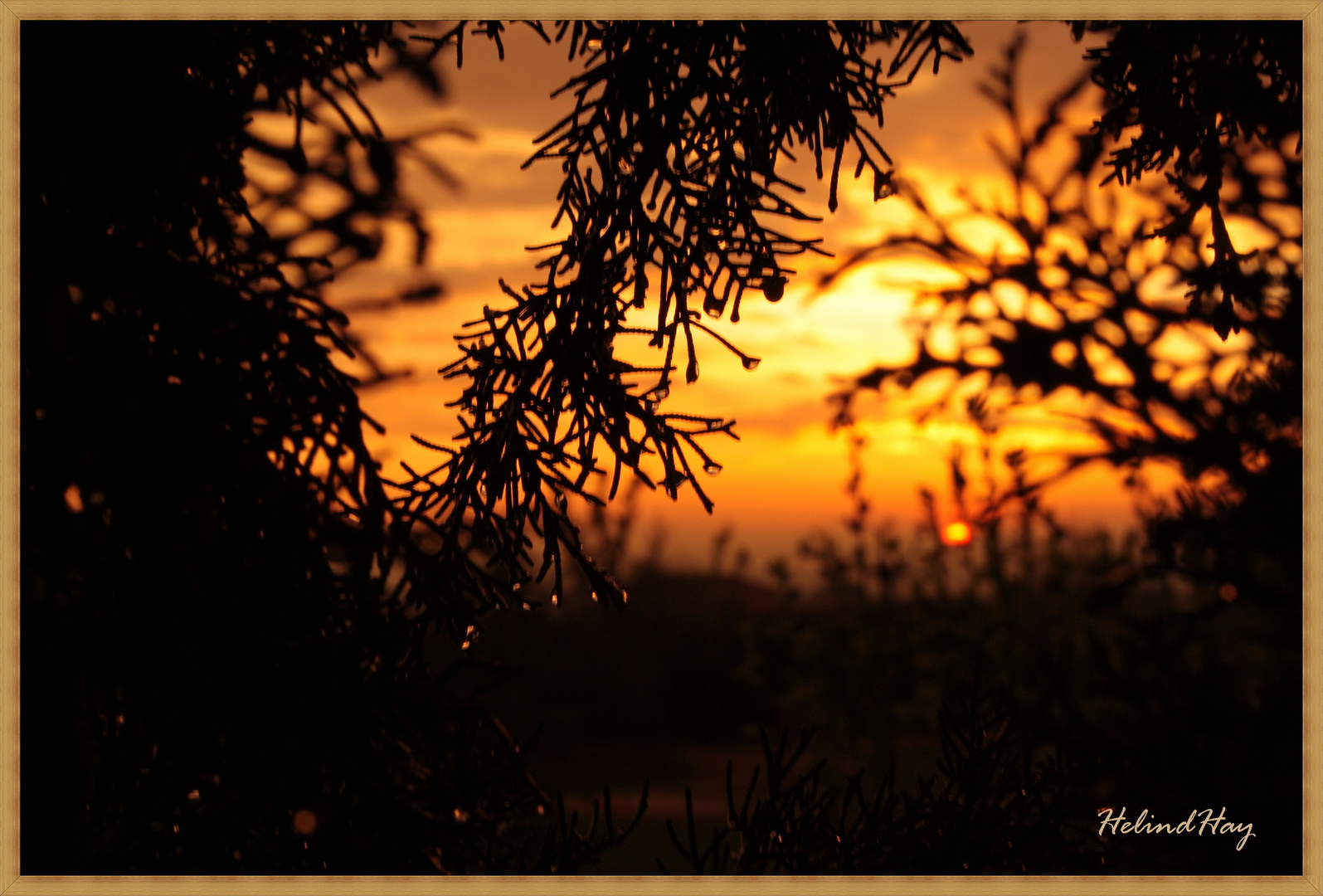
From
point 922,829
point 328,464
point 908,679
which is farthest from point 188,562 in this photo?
point 908,679

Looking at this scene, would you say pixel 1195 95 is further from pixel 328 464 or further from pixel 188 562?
pixel 188 562

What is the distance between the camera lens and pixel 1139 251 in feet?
20.5

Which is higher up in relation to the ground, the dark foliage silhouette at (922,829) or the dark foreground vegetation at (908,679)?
the dark foliage silhouette at (922,829)

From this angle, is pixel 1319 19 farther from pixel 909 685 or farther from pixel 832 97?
pixel 909 685

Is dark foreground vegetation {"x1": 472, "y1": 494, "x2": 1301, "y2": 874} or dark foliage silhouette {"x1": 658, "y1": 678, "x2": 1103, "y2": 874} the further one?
dark foreground vegetation {"x1": 472, "y1": 494, "x2": 1301, "y2": 874}

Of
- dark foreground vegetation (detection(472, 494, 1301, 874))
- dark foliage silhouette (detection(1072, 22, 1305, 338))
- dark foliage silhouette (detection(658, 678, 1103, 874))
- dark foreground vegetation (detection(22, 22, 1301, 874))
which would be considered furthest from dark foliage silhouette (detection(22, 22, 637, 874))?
dark foreground vegetation (detection(472, 494, 1301, 874))

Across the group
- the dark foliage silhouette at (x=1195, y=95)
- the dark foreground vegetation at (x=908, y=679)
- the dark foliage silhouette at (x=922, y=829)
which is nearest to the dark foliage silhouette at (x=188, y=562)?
the dark foliage silhouette at (x=922, y=829)

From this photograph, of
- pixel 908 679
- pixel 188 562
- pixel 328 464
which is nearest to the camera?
pixel 188 562

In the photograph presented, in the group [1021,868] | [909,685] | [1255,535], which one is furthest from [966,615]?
Result: [1021,868]

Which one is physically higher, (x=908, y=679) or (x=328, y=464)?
(x=328, y=464)

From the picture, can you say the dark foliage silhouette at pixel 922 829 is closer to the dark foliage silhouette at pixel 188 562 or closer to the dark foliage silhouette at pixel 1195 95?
the dark foliage silhouette at pixel 188 562

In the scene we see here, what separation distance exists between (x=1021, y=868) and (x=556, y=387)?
248 cm

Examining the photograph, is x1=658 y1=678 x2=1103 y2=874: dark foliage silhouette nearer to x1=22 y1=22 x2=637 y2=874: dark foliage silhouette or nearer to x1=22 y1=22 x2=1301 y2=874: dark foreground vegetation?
x1=22 y1=22 x2=1301 y2=874: dark foreground vegetation

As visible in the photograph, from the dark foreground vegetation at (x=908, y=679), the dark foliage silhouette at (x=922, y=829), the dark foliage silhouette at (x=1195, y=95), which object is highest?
the dark foliage silhouette at (x=1195, y=95)
